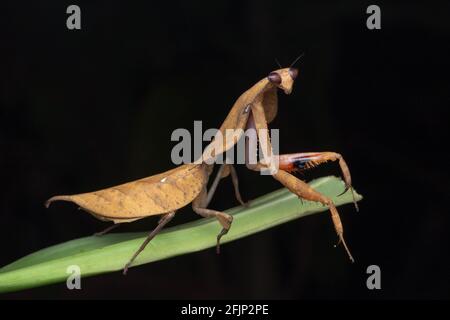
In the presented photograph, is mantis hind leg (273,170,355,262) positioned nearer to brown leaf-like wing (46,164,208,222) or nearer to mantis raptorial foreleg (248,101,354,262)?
mantis raptorial foreleg (248,101,354,262)

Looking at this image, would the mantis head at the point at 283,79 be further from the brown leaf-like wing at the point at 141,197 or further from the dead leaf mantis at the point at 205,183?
the brown leaf-like wing at the point at 141,197

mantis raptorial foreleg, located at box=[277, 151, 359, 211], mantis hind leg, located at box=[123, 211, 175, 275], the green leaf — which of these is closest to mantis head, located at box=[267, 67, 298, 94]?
mantis raptorial foreleg, located at box=[277, 151, 359, 211]

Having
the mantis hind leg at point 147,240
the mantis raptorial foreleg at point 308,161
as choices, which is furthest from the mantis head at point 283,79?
the mantis hind leg at point 147,240

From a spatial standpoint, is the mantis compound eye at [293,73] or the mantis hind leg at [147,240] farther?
the mantis compound eye at [293,73]

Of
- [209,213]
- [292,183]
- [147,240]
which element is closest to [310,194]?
[292,183]

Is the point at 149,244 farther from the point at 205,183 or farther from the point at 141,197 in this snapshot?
the point at 205,183

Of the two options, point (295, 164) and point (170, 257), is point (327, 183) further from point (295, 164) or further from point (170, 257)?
point (170, 257)
